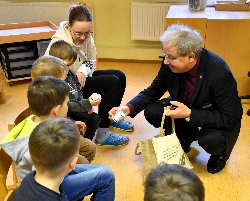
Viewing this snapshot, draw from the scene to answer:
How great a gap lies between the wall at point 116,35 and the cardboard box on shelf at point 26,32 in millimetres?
625

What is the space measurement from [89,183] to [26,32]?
2.30 metres

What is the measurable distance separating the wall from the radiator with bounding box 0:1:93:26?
0.16 m

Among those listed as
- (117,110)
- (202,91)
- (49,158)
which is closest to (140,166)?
(117,110)

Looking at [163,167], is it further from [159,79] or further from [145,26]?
[145,26]

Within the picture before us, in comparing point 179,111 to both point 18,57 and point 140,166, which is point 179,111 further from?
point 18,57

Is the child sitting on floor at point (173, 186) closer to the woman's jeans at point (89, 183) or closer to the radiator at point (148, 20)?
the woman's jeans at point (89, 183)

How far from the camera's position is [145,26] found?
3.72 m

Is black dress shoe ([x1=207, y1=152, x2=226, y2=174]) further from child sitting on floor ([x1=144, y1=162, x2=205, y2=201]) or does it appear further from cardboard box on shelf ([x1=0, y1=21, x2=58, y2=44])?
cardboard box on shelf ([x1=0, y1=21, x2=58, y2=44])

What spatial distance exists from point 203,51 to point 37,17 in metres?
2.52

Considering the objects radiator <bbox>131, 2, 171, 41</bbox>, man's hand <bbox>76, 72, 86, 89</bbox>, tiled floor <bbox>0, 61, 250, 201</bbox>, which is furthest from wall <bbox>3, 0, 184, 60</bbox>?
man's hand <bbox>76, 72, 86, 89</bbox>

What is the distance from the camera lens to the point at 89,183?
1.44 meters

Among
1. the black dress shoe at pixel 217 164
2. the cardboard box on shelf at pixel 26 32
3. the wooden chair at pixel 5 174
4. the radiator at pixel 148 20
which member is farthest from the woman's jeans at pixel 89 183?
the radiator at pixel 148 20

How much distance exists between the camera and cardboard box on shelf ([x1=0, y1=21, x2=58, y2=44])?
3.23m

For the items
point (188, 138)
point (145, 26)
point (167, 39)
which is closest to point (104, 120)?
point (188, 138)
